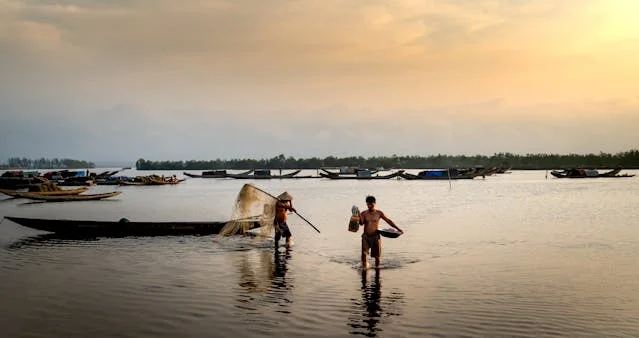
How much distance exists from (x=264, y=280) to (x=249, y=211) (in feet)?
22.5

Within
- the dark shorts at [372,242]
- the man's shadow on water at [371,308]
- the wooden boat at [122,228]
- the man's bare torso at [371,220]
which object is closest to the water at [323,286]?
the man's shadow on water at [371,308]

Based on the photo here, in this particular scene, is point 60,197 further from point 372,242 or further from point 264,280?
point 372,242

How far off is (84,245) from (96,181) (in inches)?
2640

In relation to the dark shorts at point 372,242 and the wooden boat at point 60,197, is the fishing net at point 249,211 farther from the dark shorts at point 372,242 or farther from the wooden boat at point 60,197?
the wooden boat at point 60,197

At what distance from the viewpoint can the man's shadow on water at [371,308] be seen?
8930 mm

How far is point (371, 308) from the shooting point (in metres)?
10.2

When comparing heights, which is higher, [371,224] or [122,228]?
[371,224]

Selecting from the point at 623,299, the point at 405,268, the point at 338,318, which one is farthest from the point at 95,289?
the point at 623,299

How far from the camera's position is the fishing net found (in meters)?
19.1

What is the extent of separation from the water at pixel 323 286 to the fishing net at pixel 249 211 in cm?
52

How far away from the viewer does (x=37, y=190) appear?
49.9 m

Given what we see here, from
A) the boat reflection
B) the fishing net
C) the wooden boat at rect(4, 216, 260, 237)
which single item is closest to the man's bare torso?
the fishing net

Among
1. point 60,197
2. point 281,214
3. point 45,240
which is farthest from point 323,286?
point 60,197

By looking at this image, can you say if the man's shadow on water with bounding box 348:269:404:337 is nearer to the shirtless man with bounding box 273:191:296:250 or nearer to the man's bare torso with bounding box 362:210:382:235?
the man's bare torso with bounding box 362:210:382:235
